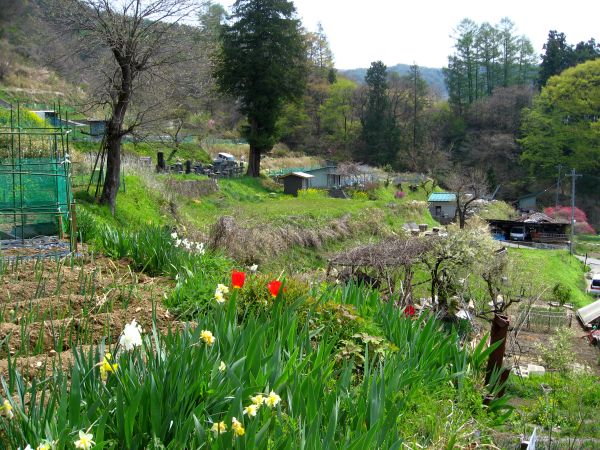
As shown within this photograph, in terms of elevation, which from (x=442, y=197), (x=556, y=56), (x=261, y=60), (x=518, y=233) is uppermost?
(x=556, y=56)

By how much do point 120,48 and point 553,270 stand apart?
22630mm

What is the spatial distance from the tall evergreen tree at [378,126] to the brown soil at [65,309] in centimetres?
5087

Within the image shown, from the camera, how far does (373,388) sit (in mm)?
3270

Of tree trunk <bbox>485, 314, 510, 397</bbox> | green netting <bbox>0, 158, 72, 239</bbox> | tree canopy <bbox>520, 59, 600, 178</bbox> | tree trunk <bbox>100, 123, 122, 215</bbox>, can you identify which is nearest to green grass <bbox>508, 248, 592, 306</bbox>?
tree trunk <bbox>100, 123, 122, 215</bbox>

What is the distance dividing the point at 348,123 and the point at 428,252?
49.0 meters

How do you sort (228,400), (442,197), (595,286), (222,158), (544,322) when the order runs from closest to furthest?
1. (228,400)
2. (544,322)
3. (595,286)
4. (222,158)
5. (442,197)

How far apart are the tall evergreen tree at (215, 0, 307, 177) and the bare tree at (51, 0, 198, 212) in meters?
19.6

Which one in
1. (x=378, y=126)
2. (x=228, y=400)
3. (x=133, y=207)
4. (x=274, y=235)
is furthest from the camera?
(x=378, y=126)

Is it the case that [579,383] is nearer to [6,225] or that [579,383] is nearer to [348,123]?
[6,225]

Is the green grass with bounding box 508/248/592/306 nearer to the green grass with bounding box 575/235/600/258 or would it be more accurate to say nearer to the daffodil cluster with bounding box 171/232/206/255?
the green grass with bounding box 575/235/600/258

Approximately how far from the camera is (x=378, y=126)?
186ft

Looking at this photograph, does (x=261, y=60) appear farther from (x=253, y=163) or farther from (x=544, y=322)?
(x=544, y=322)

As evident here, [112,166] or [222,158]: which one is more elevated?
[222,158]

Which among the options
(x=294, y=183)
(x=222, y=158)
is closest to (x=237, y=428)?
(x=294, y=183)
